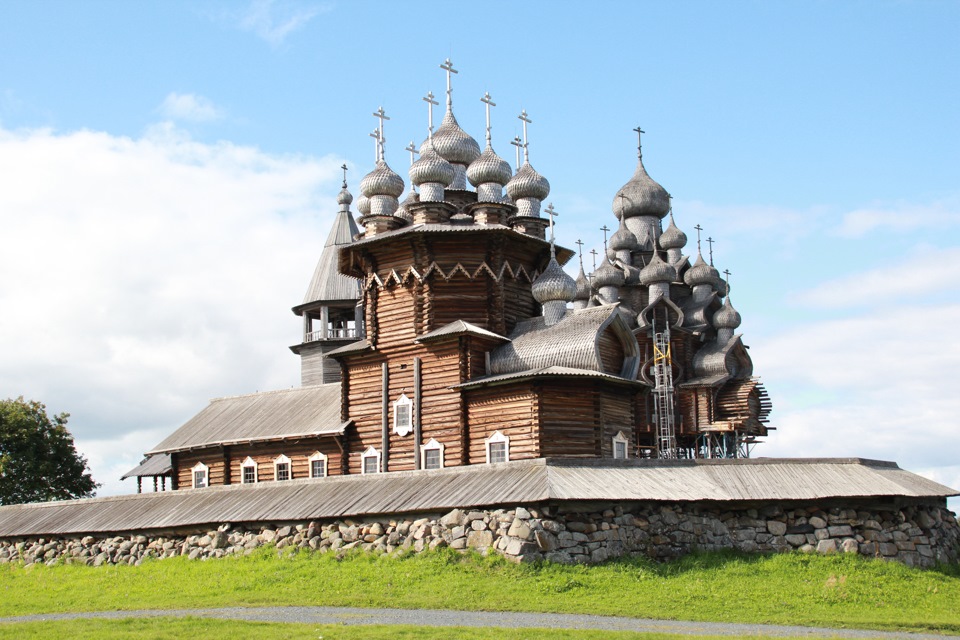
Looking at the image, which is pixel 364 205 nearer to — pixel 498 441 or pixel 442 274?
pixel 442 274

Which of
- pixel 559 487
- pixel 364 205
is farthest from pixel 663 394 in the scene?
pixel 559 487

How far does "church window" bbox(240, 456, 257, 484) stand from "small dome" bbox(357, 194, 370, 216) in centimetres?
913

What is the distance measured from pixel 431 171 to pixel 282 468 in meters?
10.9

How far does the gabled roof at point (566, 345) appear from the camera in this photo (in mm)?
28281

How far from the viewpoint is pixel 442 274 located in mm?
30422

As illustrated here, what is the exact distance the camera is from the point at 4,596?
74.4 feet

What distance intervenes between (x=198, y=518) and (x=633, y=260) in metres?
29.0

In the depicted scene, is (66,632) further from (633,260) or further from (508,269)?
(633,260)

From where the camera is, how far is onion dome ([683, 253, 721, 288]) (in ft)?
159

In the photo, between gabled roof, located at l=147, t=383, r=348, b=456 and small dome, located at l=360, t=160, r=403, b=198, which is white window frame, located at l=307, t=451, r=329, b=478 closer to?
gabled roof, located at l=147, t=383, r=348, b=456

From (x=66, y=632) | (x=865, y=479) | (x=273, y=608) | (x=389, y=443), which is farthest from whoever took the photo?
(x=389, y=443)

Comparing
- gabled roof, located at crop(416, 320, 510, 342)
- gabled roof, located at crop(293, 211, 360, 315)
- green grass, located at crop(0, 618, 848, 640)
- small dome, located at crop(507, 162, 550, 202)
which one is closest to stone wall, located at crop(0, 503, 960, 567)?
green grass, located at crop(0, 618, 848, 640)

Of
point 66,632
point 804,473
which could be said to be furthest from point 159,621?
point 804,473

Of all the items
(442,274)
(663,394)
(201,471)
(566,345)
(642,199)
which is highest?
(642,199)
